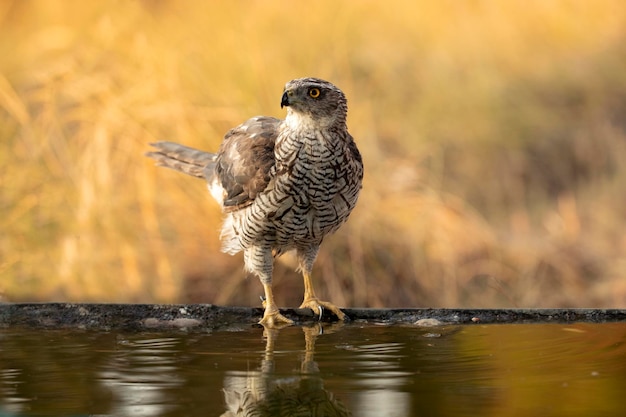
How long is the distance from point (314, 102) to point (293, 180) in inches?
13.6

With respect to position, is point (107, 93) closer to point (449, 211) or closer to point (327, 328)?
point (449, 211)

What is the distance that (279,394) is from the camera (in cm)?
274

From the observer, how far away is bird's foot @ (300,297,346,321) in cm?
447

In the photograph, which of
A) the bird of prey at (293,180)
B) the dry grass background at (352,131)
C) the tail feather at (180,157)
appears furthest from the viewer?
the dry grass background at (352,131)

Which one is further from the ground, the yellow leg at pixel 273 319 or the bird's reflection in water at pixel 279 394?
the yellow leg at pixel 273 319

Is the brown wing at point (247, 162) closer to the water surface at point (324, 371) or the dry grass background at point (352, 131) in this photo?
the water surface at point (324, 371)

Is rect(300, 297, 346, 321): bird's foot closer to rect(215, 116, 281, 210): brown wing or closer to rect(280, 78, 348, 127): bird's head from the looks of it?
rect(215, 116, 281, 210): brown wing

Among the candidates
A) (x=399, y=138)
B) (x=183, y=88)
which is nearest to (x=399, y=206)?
(x=399, y=138)

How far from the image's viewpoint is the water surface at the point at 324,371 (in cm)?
256

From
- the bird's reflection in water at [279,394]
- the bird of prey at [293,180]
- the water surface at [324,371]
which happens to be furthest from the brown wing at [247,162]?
the bird's reflection in water at [279,394]

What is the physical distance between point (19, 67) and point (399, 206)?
333 cm

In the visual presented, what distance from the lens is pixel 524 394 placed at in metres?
2.70

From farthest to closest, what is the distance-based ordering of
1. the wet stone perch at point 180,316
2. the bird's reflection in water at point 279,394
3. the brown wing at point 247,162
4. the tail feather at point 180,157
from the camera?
the tail feather at point 180,157 → the brown wing at point 247,162 → the wet stone perch at point 180,316 → the bird's reflection in water at point 279,394

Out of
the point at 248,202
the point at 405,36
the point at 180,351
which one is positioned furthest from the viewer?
the point at 405,36
